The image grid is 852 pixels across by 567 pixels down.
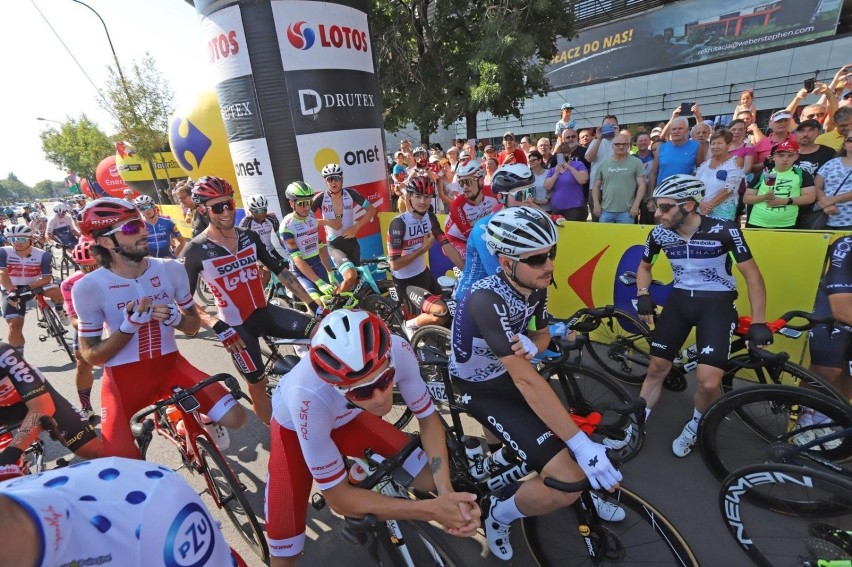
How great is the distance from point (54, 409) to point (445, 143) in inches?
1371

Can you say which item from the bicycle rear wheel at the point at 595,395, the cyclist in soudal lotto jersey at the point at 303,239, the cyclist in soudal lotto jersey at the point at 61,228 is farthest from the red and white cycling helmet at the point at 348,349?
the cyclist in soudal lotto jersey at the point at 61,228

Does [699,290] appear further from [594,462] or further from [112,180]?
[112,180]

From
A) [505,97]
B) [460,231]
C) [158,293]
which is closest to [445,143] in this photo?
[505,97]

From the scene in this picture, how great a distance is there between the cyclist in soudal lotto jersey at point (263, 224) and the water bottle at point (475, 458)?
14.1 ft

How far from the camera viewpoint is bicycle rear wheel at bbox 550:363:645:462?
3.24 metres

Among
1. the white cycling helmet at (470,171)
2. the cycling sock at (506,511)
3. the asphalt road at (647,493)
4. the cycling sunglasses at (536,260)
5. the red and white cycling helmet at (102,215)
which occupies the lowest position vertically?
the asphalt road at (647,493)

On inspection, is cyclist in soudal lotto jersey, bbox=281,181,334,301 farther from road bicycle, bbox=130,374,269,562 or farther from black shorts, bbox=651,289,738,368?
black shorts, bbox=651,289,738,368

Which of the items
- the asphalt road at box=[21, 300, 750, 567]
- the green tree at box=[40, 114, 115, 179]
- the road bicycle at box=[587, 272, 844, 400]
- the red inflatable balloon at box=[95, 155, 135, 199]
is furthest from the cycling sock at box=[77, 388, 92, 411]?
the green tree at box=[40, 114, 115, 179]

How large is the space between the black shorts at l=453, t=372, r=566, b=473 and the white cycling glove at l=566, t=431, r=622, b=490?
235 mm

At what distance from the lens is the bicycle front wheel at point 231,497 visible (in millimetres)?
2744

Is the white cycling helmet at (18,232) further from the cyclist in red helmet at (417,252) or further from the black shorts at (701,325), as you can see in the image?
the black shorts at (701,325)

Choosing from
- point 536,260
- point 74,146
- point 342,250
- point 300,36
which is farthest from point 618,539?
point 74,146

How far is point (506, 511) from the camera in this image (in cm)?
239

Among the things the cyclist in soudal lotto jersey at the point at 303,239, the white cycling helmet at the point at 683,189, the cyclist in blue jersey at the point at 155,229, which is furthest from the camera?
the cyclist in blue jersey at the point at 155,229
